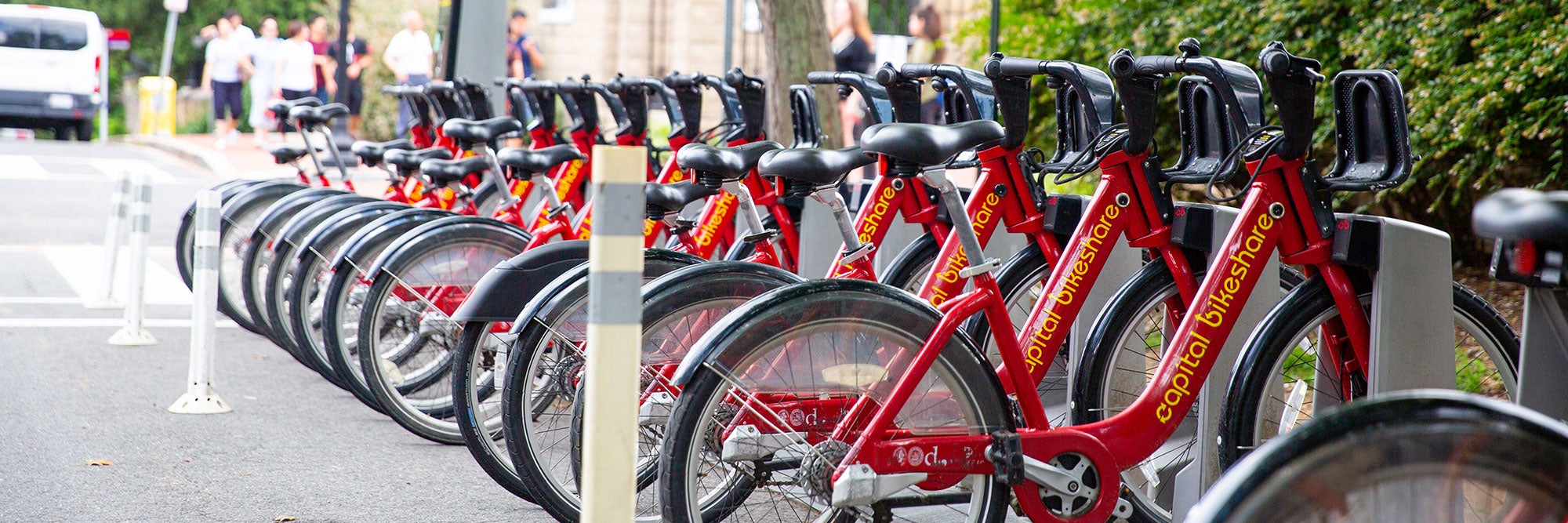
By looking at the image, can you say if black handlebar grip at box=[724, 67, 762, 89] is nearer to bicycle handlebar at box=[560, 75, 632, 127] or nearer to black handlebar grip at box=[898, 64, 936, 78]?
bicycle handlebar at box=[560, 75, 632, 127]

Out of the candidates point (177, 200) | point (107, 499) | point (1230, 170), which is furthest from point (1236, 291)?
point (177, 200)

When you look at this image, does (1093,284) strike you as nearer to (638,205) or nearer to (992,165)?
(992,165)

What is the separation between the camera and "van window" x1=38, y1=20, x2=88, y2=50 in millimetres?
26234

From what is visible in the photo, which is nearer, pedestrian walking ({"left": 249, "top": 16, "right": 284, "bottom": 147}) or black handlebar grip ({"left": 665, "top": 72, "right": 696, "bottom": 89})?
black handlebar grip ({"left": 665, "top": 72, "right": 696, "bottom": 89})

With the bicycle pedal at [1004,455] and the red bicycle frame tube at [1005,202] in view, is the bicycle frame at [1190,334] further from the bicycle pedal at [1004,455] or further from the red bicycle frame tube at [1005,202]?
the red bicycle frame tube at [1005,202]

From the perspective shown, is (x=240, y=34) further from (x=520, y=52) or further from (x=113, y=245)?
(x=113, y=245)

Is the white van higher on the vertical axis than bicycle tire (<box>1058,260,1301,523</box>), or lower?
higher

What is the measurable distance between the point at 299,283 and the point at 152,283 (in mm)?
4678

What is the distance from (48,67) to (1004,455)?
26.3m

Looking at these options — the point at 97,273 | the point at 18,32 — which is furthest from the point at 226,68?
the point at 97,273

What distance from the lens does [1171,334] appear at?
13.3 ft

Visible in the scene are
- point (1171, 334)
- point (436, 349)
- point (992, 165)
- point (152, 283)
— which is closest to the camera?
point (1171, 334)

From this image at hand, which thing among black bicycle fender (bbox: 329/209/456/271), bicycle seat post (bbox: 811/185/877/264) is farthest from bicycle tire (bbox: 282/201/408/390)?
bicycle seat post (bbox: 811/185/877/264)

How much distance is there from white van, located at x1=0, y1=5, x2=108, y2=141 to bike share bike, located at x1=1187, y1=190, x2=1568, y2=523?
89.3 ft
